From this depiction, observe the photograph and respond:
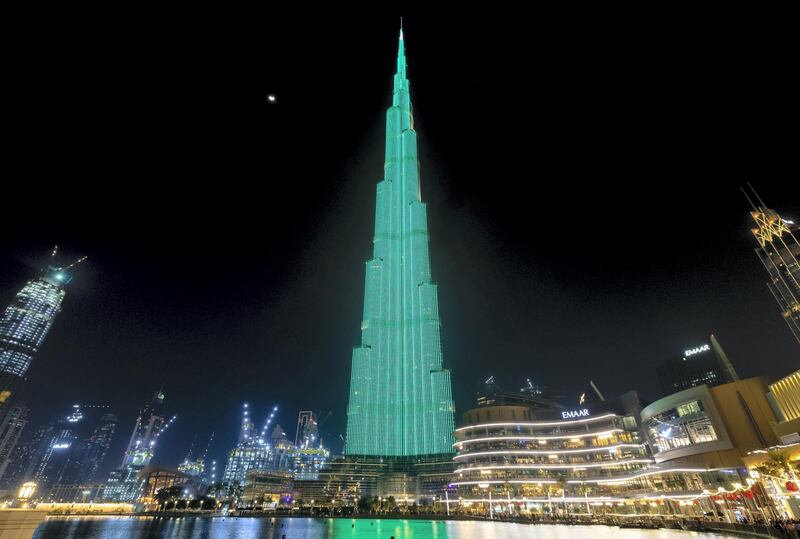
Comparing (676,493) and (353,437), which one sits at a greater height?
(353,437)

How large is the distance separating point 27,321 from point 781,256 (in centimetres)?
25405

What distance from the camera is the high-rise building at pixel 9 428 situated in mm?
160500

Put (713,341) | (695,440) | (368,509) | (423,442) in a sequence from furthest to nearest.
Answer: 1. (713,341)
2. (423,442)
3. (368,509)
4. (695,440)

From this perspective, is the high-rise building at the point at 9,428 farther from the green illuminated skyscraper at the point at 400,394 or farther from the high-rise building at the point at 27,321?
the green illuminated skyscraper at the point at 400,394

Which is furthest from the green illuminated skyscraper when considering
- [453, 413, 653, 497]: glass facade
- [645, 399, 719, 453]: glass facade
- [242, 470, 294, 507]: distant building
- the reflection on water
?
[645, 399, 719, 453]: glass facade

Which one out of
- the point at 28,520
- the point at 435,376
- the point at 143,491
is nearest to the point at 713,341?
the point at 435,376

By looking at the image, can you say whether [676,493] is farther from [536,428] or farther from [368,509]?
[368,509]

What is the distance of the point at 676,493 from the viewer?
70188 mm

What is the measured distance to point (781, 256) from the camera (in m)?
93.2

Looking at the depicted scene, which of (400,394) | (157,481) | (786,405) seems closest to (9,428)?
(157,481)

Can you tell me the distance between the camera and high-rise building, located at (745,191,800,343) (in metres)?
87.9

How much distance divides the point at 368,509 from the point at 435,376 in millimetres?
71300

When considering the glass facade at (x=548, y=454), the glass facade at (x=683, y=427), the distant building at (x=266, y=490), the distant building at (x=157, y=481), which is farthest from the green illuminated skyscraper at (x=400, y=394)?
the glass facade at (x=683, y=427)

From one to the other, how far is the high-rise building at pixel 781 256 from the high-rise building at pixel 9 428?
823 feet
